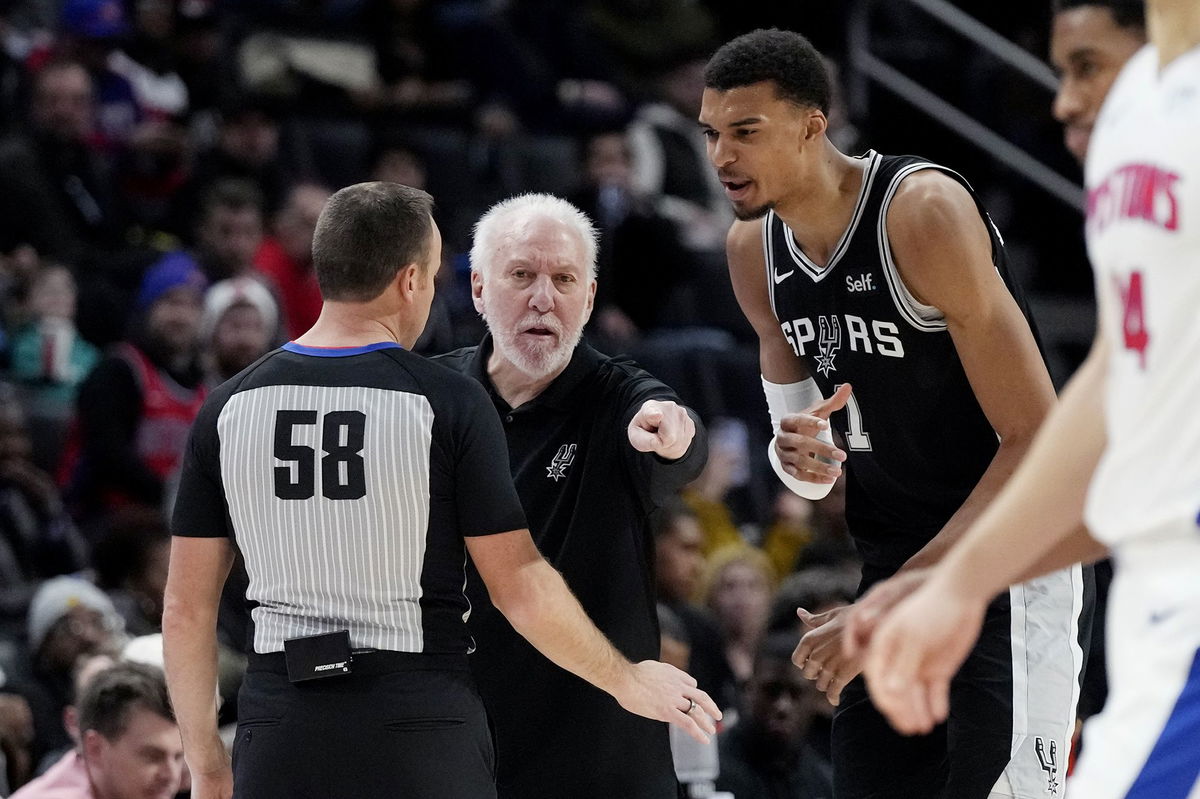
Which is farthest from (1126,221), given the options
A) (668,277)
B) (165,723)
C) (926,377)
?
(668,277)

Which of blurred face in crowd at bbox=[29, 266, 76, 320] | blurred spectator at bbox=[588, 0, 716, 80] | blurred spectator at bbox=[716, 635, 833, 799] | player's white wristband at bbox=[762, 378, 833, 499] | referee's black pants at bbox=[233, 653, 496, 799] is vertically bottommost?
blurred spectator at bbox=[716, 635, 833, 799]

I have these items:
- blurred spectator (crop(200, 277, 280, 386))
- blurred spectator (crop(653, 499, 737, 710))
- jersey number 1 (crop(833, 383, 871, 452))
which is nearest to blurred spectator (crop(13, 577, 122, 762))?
blurred spectator (crop(200, 277, 280, 386))

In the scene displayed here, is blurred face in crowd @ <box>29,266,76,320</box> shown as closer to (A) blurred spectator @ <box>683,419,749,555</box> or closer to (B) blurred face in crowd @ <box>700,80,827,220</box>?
(A) blurred spectator @ <box>683,419,749,555</box>

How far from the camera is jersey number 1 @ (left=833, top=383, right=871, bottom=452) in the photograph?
4535mm

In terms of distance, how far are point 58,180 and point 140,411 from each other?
83.4 inches

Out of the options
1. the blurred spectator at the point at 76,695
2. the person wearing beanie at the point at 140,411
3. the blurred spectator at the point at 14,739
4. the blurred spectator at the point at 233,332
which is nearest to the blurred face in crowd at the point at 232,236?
the person wearing beanie at the point at 140,411

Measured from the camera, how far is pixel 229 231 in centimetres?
941

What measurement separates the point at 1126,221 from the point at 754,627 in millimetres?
6154

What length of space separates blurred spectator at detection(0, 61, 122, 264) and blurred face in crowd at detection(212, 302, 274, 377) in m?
1.54

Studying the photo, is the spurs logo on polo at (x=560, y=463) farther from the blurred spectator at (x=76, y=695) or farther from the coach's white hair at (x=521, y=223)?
the blurred spectator at (x=76, y=695)

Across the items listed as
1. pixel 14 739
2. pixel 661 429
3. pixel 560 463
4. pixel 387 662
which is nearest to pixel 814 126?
pixel 661 429

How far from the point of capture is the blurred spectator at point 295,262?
9703mm

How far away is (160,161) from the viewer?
10.3 m

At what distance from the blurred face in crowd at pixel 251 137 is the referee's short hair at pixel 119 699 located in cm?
566
